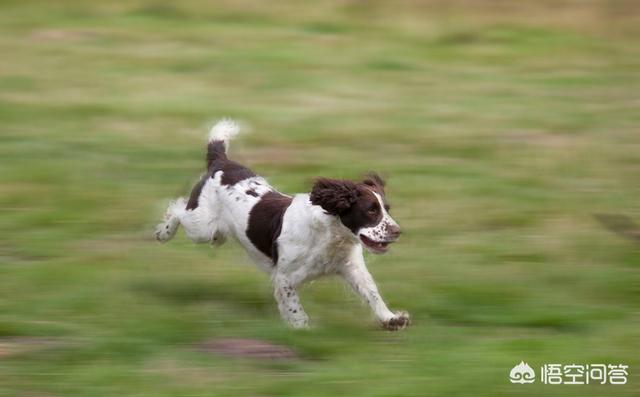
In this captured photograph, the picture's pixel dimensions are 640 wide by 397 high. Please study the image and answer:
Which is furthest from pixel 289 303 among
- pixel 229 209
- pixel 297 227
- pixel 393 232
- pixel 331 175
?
pixel 331 175

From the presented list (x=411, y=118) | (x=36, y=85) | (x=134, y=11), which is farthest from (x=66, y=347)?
(x=134, y=11)

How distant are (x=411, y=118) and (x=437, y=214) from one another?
10.5 feet

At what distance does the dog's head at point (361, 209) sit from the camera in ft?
21.9

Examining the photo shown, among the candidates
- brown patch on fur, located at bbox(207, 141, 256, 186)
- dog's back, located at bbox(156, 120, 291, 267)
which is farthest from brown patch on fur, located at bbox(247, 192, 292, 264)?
brown patch on fur, located at bbox(207, 141, 256, 186)

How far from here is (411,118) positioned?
12.5m

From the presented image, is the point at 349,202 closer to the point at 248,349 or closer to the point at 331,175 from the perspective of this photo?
the point at 248,349

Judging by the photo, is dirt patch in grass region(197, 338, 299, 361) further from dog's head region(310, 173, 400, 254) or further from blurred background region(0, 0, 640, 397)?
dog's head region(310, 173, 400, 254)

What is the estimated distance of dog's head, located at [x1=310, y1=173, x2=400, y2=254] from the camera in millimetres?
6672

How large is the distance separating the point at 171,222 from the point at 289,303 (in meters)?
1.62

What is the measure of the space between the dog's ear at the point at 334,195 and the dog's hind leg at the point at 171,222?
1577 mm

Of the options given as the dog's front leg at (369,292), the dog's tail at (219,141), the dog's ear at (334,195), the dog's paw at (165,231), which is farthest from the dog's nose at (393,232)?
the dog's paw at (165,231)

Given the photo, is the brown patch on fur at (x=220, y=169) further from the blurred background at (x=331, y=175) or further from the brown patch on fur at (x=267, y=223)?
the blurred background at (x=331, y=175)

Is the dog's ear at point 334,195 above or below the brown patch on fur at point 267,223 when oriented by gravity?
above

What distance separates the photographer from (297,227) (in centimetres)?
716
